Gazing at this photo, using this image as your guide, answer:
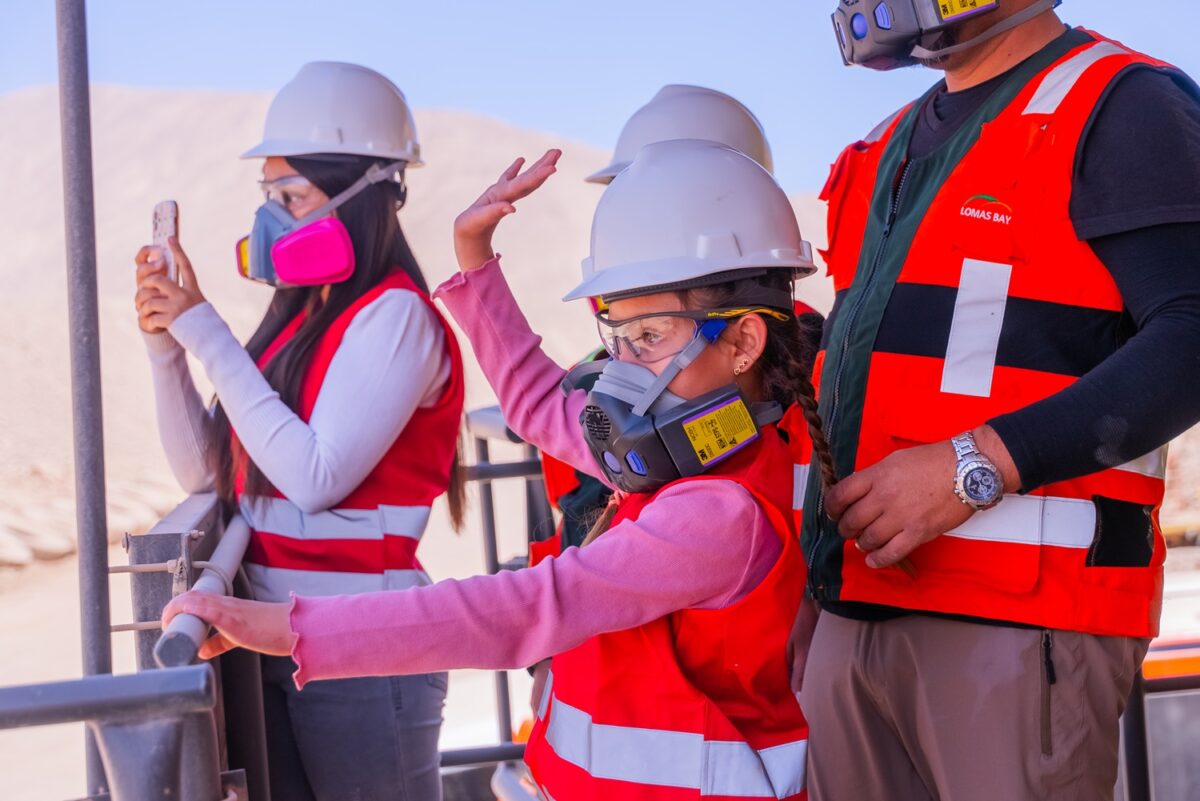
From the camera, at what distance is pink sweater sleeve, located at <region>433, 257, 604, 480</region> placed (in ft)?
7.47

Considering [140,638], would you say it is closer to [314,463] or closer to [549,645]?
[314,463]

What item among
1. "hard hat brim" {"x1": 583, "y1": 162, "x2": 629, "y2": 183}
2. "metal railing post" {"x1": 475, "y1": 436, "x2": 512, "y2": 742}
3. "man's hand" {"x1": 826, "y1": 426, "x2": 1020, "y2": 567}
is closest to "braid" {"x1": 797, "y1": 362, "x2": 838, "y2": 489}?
"man's hand" {"x1": 826, "y1": 426, "x2": 1020, "y2": 567}

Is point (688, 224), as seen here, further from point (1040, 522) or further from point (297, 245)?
point (297, 245)

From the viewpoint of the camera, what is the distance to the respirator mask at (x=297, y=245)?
2576 millimetres

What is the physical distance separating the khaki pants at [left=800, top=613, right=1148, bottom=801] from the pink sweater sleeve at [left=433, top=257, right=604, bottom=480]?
1.99ft

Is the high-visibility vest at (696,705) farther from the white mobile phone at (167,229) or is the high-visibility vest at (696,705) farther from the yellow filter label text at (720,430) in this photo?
the white mobile phone at (167,229)

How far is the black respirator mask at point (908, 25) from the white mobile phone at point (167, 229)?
4.57 ft

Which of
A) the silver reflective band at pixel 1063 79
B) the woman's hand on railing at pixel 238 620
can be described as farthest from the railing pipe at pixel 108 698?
the silver reflective band at pixel 1063 79

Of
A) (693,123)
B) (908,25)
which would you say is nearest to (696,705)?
(908,25)

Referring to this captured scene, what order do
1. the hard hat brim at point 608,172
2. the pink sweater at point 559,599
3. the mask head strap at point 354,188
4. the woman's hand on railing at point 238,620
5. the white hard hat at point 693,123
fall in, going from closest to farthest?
1. the woman's hand on railing at point 238,620
2. the pink sweater at point 559,599
3. the mask head strap at point 354,188
4. the white hard hat at point 693,123
5. the hard hat brim at point 608,172

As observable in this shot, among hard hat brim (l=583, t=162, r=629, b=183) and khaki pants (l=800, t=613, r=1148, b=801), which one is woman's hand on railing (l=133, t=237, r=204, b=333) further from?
khaki pants (l=800, t=613, r=1148, b=801)

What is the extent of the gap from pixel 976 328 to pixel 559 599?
0.77 m

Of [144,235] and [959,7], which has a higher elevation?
[144,235]

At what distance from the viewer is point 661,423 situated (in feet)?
5.65
